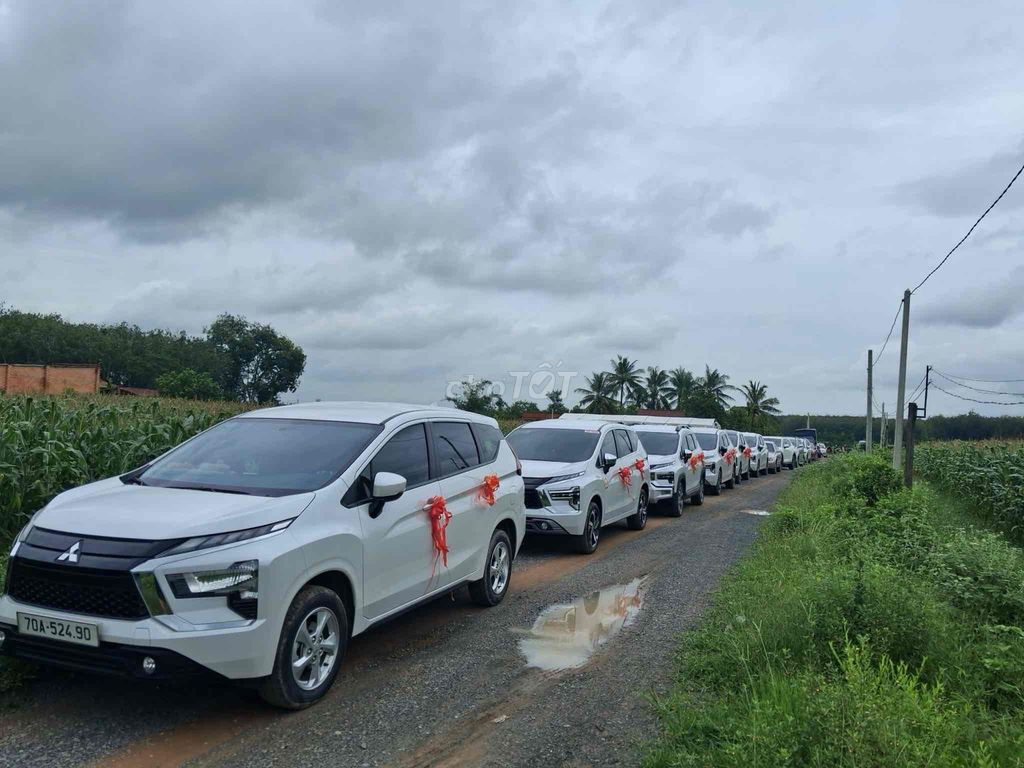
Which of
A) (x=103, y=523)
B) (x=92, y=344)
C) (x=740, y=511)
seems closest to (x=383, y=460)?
(x=103, y=523)

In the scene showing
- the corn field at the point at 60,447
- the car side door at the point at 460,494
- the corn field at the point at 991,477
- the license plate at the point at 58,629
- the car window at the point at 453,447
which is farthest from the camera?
the corn field at the point at 991,477

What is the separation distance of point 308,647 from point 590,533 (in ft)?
21.8

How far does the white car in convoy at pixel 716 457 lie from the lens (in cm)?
2158

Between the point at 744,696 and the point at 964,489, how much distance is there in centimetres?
1773

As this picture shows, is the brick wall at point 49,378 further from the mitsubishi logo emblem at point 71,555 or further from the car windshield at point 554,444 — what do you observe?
the mitsubishi logo emblem at point 71,555

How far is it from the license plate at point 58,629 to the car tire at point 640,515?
400 inches

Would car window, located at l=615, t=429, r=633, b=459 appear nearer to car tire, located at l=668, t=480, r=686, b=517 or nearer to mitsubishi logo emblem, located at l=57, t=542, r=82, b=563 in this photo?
car tire, located at l=668, t=480, r=686, b=517

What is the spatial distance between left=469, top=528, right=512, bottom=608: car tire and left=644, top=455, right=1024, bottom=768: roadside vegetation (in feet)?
6.37

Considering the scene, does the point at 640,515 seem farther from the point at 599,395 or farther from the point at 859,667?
the point at 599,395

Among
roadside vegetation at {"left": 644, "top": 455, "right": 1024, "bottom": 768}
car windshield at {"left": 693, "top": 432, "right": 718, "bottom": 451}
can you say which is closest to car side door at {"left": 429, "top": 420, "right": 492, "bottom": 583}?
roadside vegetation at {"left": 644, "top": 455, "right": 1024, "bottom": 768}

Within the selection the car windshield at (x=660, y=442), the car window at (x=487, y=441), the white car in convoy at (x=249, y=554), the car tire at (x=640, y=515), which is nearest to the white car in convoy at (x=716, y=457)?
the car windshield at (x=660, y=442)

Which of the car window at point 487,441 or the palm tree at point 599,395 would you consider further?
the palm tree at point 599,395

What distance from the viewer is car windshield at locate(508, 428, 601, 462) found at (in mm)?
11836

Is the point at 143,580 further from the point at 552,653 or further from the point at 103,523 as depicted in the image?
the point at 552,653
